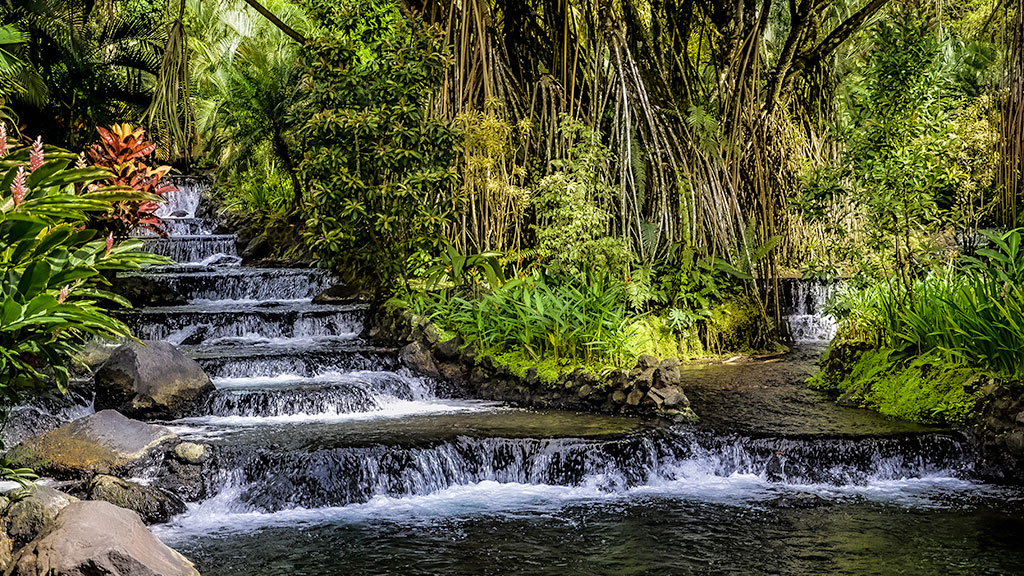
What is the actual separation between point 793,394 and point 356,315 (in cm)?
539

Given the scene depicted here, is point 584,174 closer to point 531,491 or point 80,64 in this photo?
point 531,491

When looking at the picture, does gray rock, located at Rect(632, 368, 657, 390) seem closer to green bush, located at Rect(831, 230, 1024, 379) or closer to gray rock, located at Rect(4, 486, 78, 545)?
green bush, located at Rect(831, 230, 1024, 379)

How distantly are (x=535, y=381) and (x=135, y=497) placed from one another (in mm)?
3943

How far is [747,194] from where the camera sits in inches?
466

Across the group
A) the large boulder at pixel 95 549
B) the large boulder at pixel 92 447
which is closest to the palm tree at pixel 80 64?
the large boulder at pixel 92 447

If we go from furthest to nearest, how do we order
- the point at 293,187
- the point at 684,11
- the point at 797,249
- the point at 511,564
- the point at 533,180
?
the point at 293,187, the point at 797,249, the point at 684,11, the point at 533,180, the point at 511,564

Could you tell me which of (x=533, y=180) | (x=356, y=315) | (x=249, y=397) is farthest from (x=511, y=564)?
(x=356, y=315)

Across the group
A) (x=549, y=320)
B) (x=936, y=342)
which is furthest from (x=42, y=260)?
(x=936, y=342)

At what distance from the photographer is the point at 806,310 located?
1348 cm

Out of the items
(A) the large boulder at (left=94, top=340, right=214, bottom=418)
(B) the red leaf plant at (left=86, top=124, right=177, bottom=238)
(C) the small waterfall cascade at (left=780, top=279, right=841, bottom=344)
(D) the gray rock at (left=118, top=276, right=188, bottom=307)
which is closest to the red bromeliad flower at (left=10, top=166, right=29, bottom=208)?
(A) the large boulder at (left=94, top=340, right=214, bottom=418)

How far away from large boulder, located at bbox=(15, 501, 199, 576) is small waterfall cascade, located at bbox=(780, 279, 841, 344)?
381 inches

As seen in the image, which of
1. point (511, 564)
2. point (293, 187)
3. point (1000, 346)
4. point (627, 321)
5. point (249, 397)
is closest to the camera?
point (511, 564)

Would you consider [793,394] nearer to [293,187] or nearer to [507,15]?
[507,15]

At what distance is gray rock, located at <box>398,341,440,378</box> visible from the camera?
1027 centimetres
